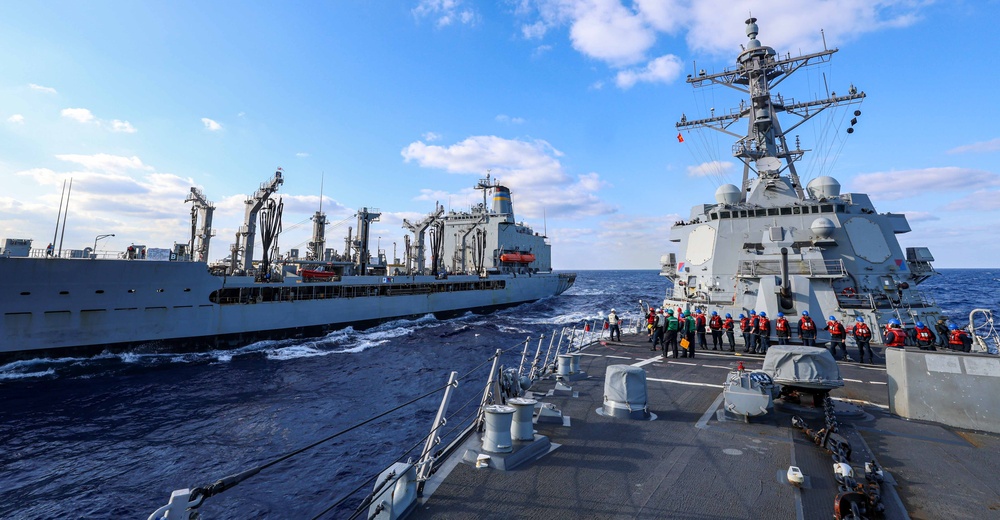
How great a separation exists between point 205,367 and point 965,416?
73.4ft

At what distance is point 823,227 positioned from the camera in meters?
13.9

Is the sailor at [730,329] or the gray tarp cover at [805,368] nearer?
the gray tarp cover at [805,368]

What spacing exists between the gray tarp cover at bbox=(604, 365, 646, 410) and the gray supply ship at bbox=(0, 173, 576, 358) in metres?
21.3

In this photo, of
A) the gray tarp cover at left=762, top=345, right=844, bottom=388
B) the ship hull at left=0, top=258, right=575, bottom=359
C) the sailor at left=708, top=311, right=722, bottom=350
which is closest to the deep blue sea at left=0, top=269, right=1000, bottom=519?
the ship hull at left=0, top=258, right=575, bottom=359

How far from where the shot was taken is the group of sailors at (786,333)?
10.3m

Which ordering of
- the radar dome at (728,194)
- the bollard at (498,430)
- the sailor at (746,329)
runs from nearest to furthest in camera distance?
the bollard at (498,430) < the sailor at (746,329) < the radar dome at (728,194)

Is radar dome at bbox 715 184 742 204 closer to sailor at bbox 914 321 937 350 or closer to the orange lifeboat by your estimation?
sailor at bbox 914 321 937 350

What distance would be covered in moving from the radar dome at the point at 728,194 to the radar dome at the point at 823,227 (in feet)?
9.95

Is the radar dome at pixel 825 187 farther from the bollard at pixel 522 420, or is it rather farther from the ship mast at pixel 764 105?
the bollard at pixel 522 420

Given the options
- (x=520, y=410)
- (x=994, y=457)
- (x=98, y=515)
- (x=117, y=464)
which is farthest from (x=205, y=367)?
(x=994, y=457)

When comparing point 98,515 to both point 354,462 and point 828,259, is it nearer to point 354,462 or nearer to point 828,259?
point 354,462

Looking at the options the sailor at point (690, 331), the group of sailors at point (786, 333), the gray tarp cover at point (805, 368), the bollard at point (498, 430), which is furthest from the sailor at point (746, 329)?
the bollard at point (498, 430)

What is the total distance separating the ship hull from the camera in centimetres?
1568

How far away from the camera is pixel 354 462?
26.9 feet
